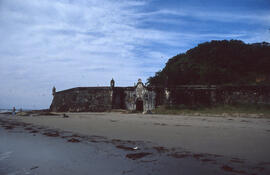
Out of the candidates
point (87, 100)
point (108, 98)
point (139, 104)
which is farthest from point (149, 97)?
point (87, 100)

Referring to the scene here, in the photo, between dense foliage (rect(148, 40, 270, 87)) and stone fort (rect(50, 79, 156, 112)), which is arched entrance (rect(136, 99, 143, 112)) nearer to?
stone fort (rect(50, 79, 156, 112))

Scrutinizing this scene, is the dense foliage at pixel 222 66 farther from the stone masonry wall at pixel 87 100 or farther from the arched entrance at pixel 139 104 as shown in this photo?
the stone masonry wall at pixel 87 100

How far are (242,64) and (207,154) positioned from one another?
43.2 m

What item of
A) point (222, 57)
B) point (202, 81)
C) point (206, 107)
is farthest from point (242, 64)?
Answer: point (206, 107)

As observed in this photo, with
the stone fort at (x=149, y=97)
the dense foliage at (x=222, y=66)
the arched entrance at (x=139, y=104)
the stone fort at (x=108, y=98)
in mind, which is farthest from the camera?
the dense foliage at (x=222, y=66)

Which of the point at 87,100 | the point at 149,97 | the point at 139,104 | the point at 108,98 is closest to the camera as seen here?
the point at 149,97

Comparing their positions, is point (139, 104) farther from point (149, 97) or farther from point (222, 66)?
point (222, 66)

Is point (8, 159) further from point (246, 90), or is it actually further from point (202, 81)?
point (202, 81)

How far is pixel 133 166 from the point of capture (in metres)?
2.88

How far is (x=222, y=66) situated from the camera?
4059cm

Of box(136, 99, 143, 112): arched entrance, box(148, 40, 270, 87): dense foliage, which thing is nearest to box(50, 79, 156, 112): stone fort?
box(136, 99, 143, 112): arched entrance

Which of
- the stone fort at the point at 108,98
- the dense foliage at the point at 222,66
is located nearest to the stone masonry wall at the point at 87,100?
the stone fort at the point at 108,98

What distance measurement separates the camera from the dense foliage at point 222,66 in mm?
32922

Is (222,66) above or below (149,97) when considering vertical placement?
above
